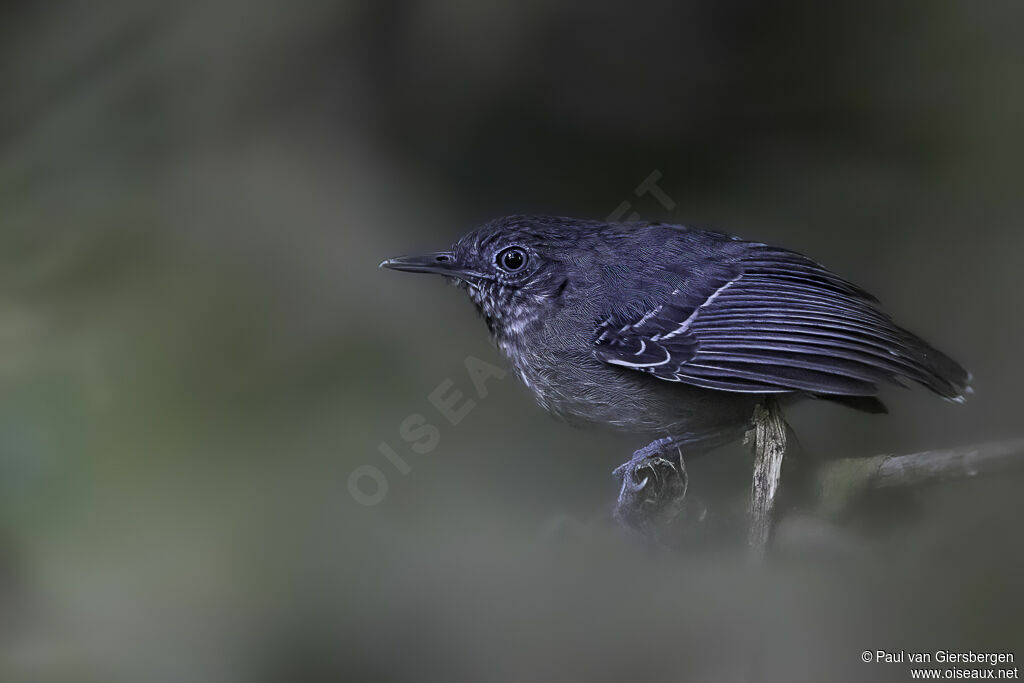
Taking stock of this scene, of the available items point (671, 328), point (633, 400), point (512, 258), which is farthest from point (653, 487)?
point (512, 258)

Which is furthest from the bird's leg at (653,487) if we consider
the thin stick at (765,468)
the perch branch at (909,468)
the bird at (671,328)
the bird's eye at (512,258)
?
the bird's eye at (512,258)

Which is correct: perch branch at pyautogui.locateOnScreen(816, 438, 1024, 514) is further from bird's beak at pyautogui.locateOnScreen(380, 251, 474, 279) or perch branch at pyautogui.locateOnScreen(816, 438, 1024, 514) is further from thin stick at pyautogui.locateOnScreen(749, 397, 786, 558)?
bird's beak at pyautogui.locateOnScreen(380, 251, 474, 279)

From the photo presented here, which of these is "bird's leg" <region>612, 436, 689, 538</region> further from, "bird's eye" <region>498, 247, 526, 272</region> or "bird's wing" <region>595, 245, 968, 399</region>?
"bird's eye" <region>498, 247, 526, 272</region>

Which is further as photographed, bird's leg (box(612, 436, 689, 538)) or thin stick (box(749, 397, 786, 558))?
bird's leg (box(612, 436, 689, 538))

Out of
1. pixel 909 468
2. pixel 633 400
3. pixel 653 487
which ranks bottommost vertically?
pixel 653 487

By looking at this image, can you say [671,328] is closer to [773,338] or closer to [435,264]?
[773,338]

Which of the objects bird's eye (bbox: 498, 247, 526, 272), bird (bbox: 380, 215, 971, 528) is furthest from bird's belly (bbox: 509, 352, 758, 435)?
bird's eye (bbox: 498, 247, 526, 272)

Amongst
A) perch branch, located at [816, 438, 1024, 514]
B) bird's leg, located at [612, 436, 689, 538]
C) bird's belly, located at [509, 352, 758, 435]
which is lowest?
bird's leg, located at [612, 436, 689, 538]

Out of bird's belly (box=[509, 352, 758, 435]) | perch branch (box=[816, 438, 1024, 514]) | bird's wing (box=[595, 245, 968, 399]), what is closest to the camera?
perch branch (box=[816, 438, 1024, 514])

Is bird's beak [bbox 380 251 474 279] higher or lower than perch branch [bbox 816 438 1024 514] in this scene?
lower

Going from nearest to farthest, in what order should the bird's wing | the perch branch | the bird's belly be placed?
the perch branch < the bird's wing < the bird's belly
